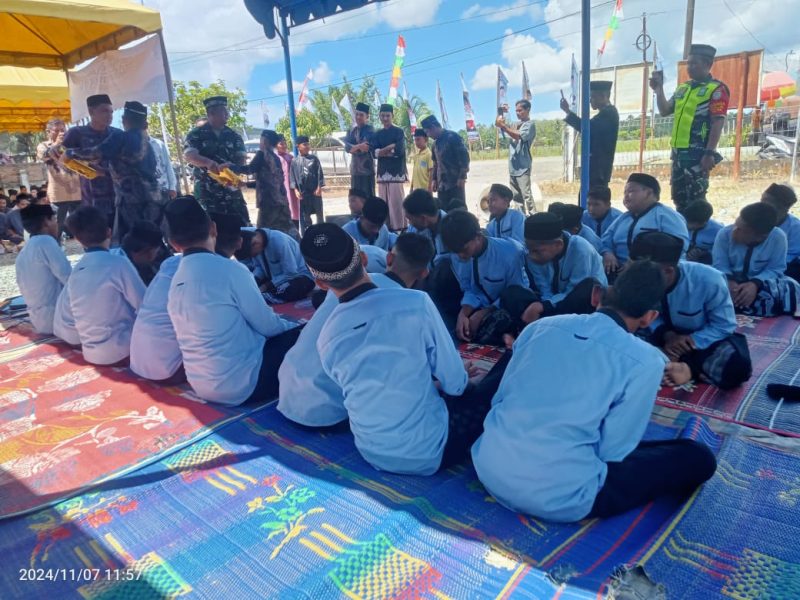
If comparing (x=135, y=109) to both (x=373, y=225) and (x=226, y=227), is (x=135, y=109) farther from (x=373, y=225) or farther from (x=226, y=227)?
(x=226, y=227)

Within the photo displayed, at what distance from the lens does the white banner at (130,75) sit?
17.9 ft

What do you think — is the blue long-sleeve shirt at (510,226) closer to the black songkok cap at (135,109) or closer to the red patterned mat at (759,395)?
the red patterned mat at (759,395)

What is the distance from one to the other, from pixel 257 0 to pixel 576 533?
22.1 feet

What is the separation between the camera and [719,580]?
1589 mm

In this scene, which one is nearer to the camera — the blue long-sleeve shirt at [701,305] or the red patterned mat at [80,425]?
the red patterned mat at [80,425]

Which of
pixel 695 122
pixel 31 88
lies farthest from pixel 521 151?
pixel 31 88

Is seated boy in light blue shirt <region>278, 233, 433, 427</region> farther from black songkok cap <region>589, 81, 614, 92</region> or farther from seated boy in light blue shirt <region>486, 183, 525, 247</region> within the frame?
black songkok cap <region>589, 81, 614, 92</region>

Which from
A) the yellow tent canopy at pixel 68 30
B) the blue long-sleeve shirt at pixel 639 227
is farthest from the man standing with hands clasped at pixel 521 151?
the yellow tent canopy at pixel 68 30

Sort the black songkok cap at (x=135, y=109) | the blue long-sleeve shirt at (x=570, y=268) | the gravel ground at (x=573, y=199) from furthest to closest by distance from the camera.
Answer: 1. the gravel ground at (x=573, y=199)
2. the black songkok cap at (x=135, y=109)
3. the blue long-sleeve shirt at (x=570, y=268)

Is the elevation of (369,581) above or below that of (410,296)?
below

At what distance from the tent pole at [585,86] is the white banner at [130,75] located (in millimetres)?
3930

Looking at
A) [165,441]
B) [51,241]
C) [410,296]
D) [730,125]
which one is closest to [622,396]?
[410,296]

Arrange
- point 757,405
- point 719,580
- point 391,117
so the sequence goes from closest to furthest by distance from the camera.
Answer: point 719,580 → point 757,405 → point 391,117

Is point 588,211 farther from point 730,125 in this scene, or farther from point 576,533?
point 730,125
